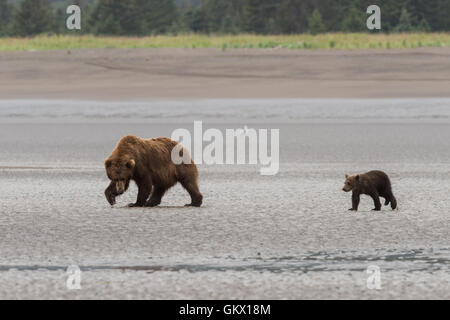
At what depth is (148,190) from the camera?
11.2 metres

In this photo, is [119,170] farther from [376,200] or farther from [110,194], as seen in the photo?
[376,200]

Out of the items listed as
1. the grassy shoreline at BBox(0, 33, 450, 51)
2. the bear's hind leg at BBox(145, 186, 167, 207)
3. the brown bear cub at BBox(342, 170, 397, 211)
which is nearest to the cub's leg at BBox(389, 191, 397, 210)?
the brown bear cub at BBox(342, 170, 397, 211)

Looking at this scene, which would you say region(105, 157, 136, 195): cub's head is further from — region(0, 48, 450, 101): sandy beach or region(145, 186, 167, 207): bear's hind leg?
region(0, 48, 450, 101): sandy beach

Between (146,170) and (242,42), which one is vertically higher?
(242,42)

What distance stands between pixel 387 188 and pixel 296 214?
103 centimetres

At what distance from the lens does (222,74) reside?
37000 millimetres

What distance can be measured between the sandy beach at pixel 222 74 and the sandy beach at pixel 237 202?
234 mm

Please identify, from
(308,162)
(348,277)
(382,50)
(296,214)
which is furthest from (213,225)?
(382,50)

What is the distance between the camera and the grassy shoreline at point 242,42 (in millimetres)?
41562

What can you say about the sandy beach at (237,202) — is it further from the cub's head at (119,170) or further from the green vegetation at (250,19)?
the green vegetation at (250,19)

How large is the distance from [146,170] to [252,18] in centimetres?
7543
